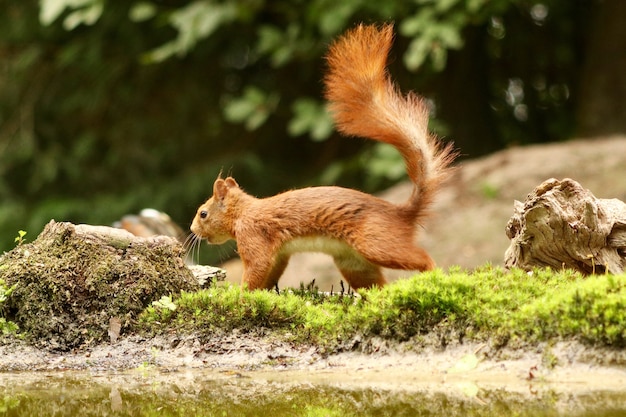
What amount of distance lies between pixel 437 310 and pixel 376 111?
1.43 metres

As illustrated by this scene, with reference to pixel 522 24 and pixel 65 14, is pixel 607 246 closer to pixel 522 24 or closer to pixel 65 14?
pixel 522 24

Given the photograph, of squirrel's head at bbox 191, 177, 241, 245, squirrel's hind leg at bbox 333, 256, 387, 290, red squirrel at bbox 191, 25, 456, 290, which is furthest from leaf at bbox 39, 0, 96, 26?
squirrel's hind leg at bbox 333, 256, 387, 290

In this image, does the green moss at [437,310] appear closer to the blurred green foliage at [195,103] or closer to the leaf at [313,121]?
the leaf at [313,121]

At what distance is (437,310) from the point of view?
344cm

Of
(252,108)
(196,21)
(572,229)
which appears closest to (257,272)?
(572,229)

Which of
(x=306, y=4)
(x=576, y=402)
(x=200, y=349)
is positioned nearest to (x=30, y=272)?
(x=200, y=349)

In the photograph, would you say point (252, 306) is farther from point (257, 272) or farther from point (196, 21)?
point (196, 21)

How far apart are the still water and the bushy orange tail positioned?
1579mm

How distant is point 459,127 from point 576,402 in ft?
24.6

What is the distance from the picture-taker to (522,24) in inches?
404

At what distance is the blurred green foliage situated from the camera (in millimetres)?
9797

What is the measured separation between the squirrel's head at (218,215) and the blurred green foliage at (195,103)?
12.8ft

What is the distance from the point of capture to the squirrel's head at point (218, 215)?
15.9 ft

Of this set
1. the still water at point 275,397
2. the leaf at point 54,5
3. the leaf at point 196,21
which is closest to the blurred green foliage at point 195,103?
the leaf at point 196,21
